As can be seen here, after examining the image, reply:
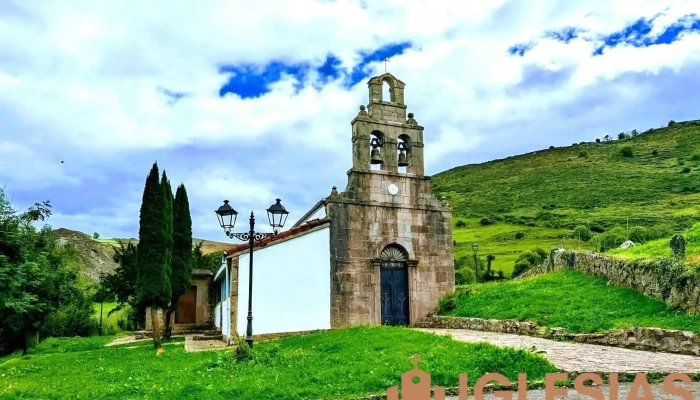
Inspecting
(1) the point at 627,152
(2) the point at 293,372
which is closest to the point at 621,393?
(2) the point at 293,372

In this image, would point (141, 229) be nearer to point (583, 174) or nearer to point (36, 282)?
point (36, 282)

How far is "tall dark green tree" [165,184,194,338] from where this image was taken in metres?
23.0

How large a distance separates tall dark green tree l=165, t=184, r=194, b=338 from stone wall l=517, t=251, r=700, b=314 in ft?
49.8

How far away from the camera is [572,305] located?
15.5 meters

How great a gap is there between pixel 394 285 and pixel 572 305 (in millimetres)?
6720

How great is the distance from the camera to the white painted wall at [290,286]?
18688mm

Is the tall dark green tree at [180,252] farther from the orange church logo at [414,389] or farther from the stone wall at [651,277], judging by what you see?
the orange church logo at [414,389]

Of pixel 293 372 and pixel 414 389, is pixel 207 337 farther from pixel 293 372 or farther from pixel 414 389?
pixel 414 389

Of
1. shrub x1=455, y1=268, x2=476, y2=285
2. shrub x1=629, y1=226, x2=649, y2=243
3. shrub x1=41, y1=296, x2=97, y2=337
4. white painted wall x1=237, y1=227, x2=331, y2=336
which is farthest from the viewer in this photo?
shrub x1=455, y1=268, x2=476, y2=285

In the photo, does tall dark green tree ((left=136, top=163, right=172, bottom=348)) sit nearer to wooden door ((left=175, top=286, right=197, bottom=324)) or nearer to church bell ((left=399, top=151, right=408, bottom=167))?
church bell ((left=399, top=151, right=408, bottom=167))

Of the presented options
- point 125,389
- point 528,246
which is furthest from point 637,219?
point 125,389

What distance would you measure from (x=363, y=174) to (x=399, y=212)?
195 cm

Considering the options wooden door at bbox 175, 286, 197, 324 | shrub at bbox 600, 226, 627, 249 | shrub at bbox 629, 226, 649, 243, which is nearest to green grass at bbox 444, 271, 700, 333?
shrub at bbox 600, 226, 627, 249

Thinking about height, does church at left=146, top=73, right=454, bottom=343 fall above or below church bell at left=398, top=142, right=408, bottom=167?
below
